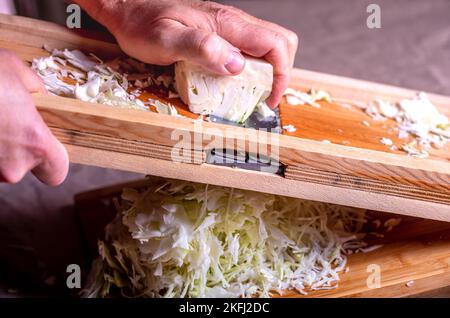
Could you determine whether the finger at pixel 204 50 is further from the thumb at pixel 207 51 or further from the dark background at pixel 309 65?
the dark background at pixel 309 65

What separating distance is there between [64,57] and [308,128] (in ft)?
1.63

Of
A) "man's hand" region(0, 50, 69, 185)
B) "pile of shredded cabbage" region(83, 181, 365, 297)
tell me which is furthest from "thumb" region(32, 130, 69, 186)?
"pile of shredded cabbage" region(83, 181, 365, 297)

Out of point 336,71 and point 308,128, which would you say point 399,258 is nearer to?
point 308,128

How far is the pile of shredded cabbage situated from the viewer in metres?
1.05

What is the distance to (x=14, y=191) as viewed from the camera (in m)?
1.56

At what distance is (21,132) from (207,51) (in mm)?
325

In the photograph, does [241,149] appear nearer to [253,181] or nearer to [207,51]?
[253,181]

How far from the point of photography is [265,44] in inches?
39.6

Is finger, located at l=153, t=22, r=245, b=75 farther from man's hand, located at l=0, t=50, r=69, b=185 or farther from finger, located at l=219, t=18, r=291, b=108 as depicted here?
man's hand, located at l=0, t=50, r=69, b=185

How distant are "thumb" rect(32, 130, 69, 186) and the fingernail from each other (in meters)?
0.31

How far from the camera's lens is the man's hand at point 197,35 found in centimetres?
94

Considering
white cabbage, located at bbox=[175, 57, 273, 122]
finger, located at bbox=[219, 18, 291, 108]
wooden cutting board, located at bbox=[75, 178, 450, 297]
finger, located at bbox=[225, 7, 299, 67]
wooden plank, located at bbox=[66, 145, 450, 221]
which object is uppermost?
finger, located at bbox=[225, 7, 299, 67]

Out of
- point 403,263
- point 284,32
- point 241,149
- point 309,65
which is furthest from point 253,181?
point 309,65

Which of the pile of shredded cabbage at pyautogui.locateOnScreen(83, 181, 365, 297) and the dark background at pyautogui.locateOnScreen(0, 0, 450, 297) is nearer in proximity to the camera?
the pile of shredded cabbage at pyautogui.locateOnScreen(83, 181, 365, 297)
